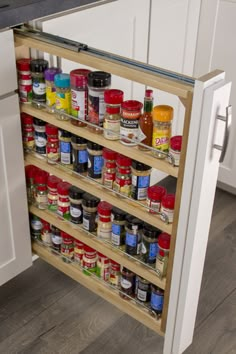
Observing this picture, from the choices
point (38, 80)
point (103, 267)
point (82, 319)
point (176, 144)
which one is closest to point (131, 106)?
point (176, 144)

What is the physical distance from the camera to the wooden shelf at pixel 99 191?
1354mm

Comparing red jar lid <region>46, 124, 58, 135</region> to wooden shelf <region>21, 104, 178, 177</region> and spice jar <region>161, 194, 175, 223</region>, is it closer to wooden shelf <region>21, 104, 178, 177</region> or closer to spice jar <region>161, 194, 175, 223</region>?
wooden shelf <region>21, 104, 178, 177</region>

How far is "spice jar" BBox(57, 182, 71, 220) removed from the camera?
160cm

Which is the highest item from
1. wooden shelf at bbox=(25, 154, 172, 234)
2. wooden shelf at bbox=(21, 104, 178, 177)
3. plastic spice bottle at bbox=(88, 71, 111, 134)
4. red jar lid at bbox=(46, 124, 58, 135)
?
plastic spice bottle at bbox=(88, 71, 111, 134)

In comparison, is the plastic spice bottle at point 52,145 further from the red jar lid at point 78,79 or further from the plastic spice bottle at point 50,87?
the red jar lid at point 78,79

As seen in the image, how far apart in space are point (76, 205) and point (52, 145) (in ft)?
0.64

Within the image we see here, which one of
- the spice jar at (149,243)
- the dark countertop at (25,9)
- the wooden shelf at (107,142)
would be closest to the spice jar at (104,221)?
the spice jar at (149,243)

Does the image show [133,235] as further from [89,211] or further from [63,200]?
[63,200]

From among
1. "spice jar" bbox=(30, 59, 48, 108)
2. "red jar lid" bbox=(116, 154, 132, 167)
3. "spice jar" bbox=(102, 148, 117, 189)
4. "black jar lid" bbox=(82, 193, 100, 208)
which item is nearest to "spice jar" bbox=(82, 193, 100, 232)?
"black jar lid" bbox=(82, 193, 100, 208)

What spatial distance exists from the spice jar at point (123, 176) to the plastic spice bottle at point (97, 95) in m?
0.10

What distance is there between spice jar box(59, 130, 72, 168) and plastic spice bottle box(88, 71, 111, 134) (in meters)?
0.15

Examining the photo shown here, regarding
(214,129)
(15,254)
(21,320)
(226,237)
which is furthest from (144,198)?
(226,237)

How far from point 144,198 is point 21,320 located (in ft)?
2.11

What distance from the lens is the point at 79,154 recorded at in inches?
58.6
